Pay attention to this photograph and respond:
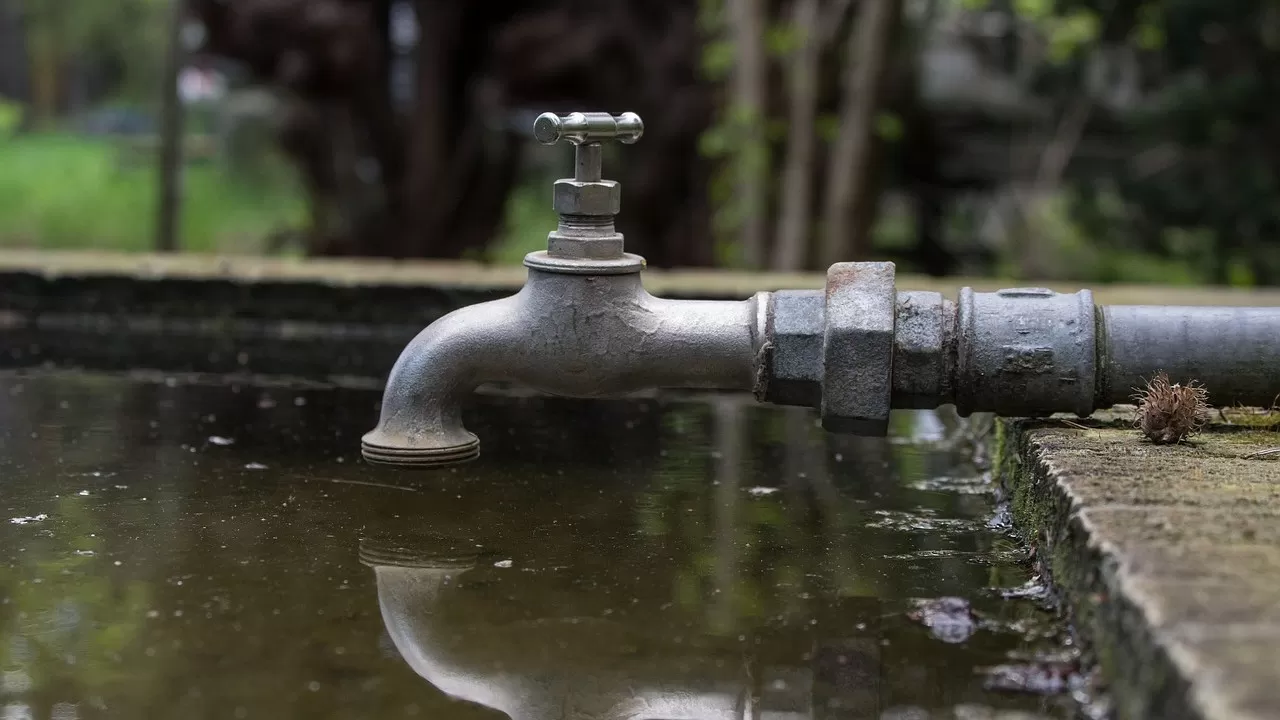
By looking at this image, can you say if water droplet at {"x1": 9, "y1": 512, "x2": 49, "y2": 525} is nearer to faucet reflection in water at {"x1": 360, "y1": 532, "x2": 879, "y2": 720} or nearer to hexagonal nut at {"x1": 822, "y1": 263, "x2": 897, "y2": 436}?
faucet reflection in water at {"x1": 360, "y1": 532, "x2": 879, "y2": 720}

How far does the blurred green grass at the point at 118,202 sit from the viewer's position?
10.9 metres

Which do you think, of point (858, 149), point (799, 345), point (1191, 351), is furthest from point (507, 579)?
point (858, 149)

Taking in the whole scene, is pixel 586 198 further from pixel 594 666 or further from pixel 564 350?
pixel 594 666

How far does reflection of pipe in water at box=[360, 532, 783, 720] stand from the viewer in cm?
142

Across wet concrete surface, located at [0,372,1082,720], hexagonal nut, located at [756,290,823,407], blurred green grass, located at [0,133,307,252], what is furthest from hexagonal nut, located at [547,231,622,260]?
blurred green grass, located at [0,133,307,252]

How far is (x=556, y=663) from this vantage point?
1.50 m

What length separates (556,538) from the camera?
1.96 m

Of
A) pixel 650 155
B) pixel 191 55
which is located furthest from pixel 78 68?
pixel 650 155

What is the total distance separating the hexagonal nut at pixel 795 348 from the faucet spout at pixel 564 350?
0.03 meters

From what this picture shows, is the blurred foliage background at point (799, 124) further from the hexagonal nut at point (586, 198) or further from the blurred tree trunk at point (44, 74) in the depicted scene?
the blurred tree trunk at point (44, 74)

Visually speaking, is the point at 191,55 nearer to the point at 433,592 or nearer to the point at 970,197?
the point at 970,197

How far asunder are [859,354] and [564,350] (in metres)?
0.49

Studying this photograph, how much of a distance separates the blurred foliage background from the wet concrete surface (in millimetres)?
3246

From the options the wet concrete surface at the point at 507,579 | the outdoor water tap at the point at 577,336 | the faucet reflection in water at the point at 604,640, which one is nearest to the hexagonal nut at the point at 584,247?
the outdoor water tap at the point at 577,336
